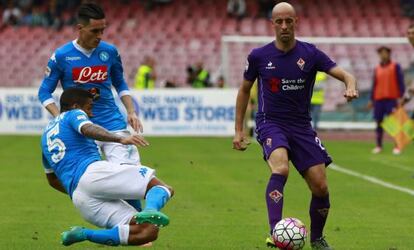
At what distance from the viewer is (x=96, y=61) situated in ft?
33.2

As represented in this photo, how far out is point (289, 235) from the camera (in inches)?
332

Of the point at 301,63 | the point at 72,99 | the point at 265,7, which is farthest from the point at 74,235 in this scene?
the point at 265,7

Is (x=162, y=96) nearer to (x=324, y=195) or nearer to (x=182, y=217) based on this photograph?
(x=182, y=217)

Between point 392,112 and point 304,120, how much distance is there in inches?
541

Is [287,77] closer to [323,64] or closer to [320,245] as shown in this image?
[323,64]

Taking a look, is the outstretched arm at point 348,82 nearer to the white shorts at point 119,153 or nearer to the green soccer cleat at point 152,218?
the green soccer cleat at point 152,218

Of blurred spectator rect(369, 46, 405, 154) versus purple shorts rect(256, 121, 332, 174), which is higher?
purple shorts rect(256, 121, 332, 174)

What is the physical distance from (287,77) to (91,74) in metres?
1.98

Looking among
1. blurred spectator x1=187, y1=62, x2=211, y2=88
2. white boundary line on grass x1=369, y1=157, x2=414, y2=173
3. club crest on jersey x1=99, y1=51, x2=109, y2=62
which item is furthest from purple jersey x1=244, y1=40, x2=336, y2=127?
blurred spectator x1=187, y1=62, x2=211, y2=88

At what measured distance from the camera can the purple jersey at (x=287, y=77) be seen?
9.20 m

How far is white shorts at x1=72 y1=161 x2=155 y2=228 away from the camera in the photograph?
8.24 metres

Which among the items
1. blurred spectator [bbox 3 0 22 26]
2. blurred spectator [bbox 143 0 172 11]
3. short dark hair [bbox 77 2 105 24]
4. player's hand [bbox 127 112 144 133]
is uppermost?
short dark hair [bbox 77 2 105 24]

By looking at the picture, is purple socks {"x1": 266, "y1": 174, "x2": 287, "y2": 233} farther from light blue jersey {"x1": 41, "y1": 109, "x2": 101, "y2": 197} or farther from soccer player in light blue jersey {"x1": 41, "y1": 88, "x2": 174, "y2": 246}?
light blue jersey {"x1": 41, "y1": 109, "x2": 101, "y2": 197}

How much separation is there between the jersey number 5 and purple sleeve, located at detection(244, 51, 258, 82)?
5.95ft
